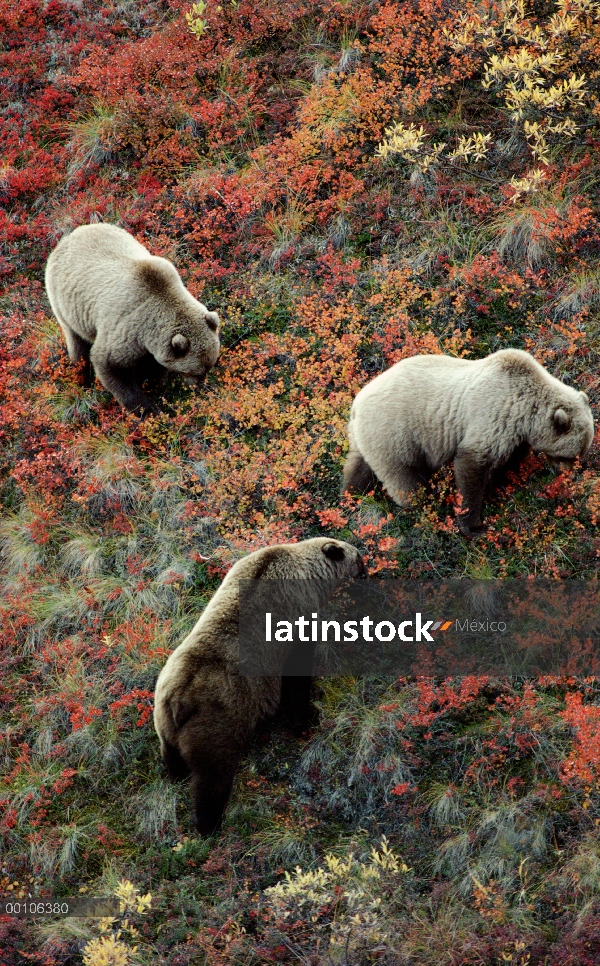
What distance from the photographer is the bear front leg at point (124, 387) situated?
9.71m

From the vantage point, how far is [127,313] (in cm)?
937

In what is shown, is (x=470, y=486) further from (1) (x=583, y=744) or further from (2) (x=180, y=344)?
(2) (x=180, y=344)

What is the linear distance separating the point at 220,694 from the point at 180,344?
4.32 meters

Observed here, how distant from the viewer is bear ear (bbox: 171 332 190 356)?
361 inches

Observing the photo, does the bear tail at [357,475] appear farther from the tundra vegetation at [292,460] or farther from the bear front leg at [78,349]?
the bear front leg at [78,349]

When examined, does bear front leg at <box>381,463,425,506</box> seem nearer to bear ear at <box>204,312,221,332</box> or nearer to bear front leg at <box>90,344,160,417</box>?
bear ear at <box>204,312,221,332</box>

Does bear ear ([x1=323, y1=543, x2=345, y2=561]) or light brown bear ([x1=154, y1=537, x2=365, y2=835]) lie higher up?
bear ear ([x1=323, y1=543, x2=345, y2=561])

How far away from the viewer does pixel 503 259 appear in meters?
9.84

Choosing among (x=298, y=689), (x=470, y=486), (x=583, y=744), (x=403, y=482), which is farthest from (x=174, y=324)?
(x=583, y=744)

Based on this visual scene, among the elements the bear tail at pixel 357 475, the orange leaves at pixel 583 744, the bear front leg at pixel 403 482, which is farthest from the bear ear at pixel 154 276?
the orange leaves at pixel 583 744

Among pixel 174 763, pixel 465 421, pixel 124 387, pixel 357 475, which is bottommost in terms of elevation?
pixel 174 763

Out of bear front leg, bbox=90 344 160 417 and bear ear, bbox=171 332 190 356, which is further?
bear front leg, bbox=90 344 160 417

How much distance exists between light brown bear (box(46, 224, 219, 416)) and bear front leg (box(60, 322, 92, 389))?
55mm

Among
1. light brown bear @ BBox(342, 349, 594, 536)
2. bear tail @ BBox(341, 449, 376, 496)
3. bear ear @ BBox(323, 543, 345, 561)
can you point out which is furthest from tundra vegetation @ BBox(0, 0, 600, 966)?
bear ear @ BBox(323, 543, 345, 561)
